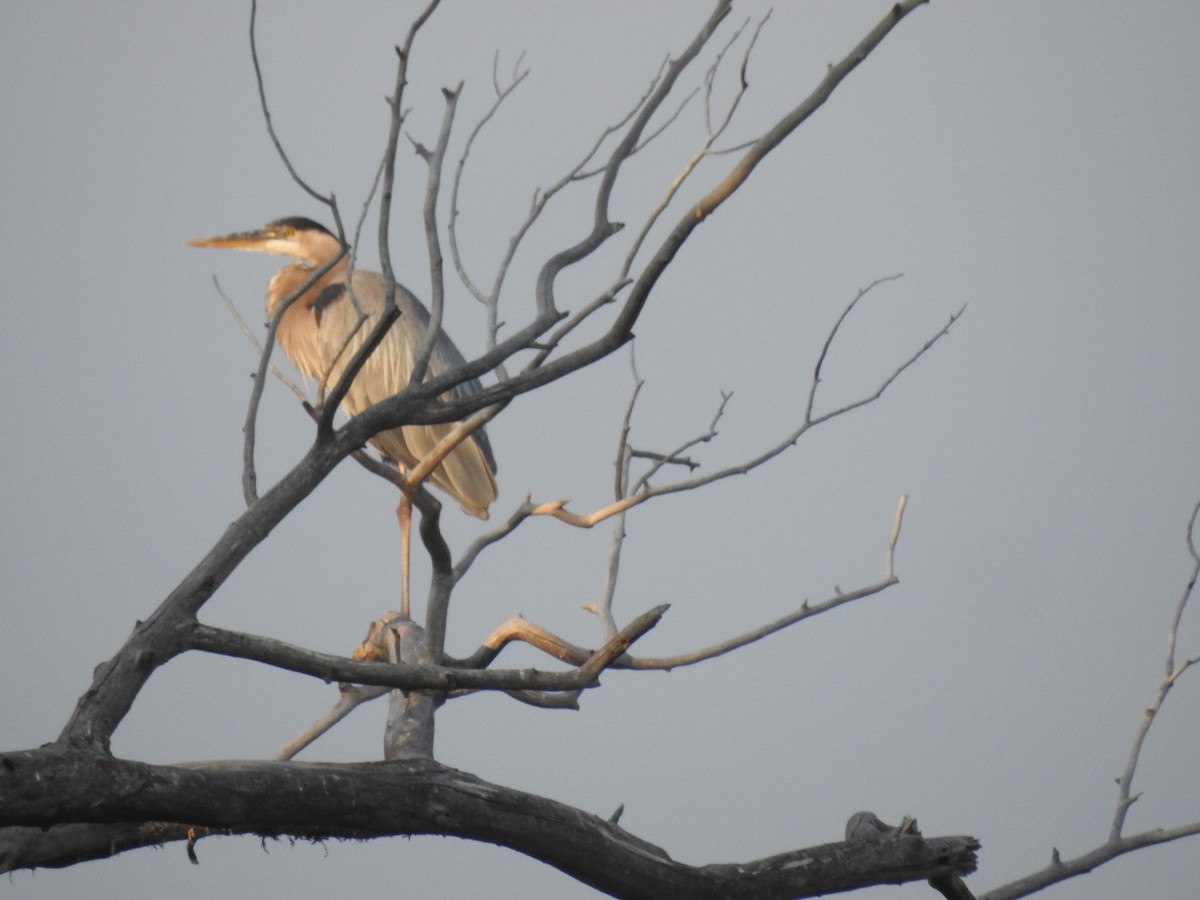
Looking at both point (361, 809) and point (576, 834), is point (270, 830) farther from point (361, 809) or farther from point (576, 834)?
point (576, 834)

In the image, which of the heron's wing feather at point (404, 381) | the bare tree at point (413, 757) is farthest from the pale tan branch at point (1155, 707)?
the heron's wing feather at point (404, 381)

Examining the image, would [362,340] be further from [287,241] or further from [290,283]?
[287,241]

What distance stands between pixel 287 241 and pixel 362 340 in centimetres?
117

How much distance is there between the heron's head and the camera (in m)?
8.20

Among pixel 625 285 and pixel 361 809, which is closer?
pixel 361 809

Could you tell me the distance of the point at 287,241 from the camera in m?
8.28

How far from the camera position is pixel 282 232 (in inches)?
327

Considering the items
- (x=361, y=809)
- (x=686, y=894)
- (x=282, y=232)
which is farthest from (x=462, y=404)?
(x=282, y=232)

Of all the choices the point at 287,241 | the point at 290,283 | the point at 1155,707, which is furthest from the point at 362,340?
the point at 1155,707

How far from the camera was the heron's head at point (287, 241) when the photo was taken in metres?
8.20

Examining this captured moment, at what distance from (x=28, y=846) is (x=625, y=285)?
58.6 inches

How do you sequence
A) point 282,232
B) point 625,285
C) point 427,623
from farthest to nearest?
point 282,232
point 427,623
point 625,285

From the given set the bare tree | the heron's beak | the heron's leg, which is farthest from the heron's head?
the bare tree

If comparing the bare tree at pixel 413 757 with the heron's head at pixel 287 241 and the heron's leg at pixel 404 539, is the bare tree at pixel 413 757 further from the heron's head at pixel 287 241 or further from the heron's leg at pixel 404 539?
the heron's head at pixel 287 241
